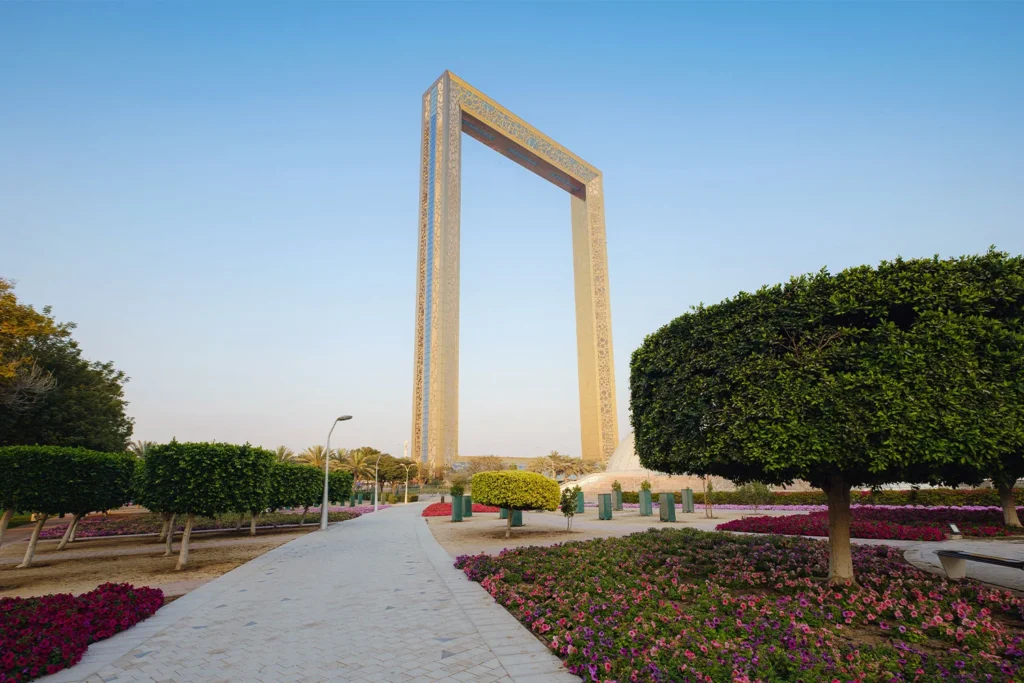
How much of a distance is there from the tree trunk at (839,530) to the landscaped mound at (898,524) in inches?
399

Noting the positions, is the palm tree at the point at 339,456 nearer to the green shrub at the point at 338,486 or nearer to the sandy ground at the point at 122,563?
the green shrub at the point at 338,486

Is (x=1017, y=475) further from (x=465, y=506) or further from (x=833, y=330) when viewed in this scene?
(x=465, y=506)

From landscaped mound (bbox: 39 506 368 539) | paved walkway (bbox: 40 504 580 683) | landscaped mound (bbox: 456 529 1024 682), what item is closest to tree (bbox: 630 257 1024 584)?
landscaped mound (bbox: 456 529 1024 682)

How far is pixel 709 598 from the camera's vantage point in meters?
8.55

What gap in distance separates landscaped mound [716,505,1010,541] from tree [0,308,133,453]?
1405 inches

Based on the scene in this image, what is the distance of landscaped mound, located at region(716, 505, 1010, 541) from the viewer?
17047 mm

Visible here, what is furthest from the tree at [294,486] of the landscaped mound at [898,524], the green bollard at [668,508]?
the landscaped mound at [898,524]

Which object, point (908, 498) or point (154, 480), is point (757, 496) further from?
point (154, 480)

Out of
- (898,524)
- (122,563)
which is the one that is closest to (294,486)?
(122,563)

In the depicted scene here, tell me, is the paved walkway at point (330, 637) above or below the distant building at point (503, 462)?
below

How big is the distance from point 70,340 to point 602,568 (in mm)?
38095

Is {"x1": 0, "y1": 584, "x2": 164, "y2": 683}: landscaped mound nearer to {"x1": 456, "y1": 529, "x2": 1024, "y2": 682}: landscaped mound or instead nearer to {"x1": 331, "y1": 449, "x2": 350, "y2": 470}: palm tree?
{"x1": 456, "y1": 529, "x2": 1024, "y2": 682}: landscaped mound

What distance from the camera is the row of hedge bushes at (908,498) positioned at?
1059 inches

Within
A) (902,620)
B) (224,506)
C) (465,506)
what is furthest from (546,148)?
(902,620)
